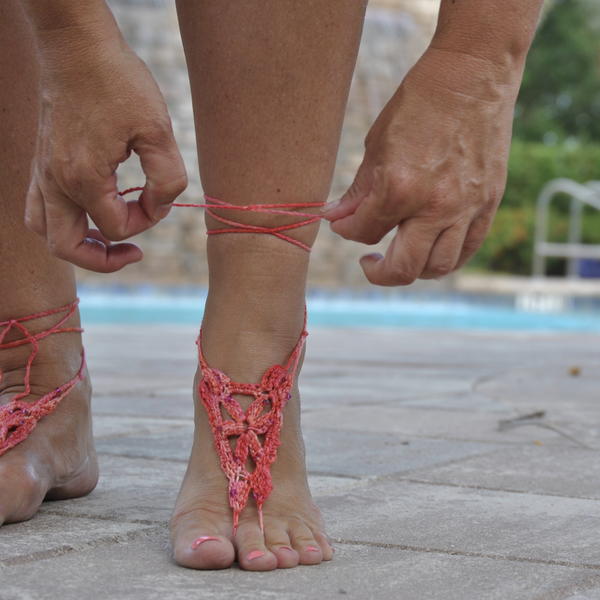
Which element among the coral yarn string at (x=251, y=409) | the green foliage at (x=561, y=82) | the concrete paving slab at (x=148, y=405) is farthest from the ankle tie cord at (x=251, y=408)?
the green foliage at (x=561, y=82)

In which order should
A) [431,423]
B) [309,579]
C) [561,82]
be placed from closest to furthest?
1. [309,579]
2. [431,423]
3. [561,82]

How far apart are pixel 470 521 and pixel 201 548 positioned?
35cm

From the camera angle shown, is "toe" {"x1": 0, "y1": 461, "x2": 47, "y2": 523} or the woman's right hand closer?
the woman's right hand

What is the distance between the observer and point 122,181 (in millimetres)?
8961

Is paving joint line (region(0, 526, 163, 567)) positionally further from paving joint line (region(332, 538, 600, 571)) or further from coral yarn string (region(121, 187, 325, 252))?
coral yarn string (region(121, 187, 325, 252))

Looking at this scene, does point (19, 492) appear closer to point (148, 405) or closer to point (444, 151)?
point (444, 151)

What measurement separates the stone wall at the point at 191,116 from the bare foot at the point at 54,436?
7.67 metres

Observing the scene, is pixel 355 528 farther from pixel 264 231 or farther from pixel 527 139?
pixel 527 139

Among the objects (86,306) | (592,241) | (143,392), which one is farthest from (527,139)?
(143,392)

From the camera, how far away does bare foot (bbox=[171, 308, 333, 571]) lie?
1026 mm

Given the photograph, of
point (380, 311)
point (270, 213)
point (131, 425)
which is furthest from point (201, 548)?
point (380, 311)

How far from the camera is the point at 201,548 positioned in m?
1.01

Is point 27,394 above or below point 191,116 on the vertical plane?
below

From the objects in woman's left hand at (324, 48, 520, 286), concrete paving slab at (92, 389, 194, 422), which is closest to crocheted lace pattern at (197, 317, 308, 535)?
woman's left hand at (324, 48, 520, 286)
